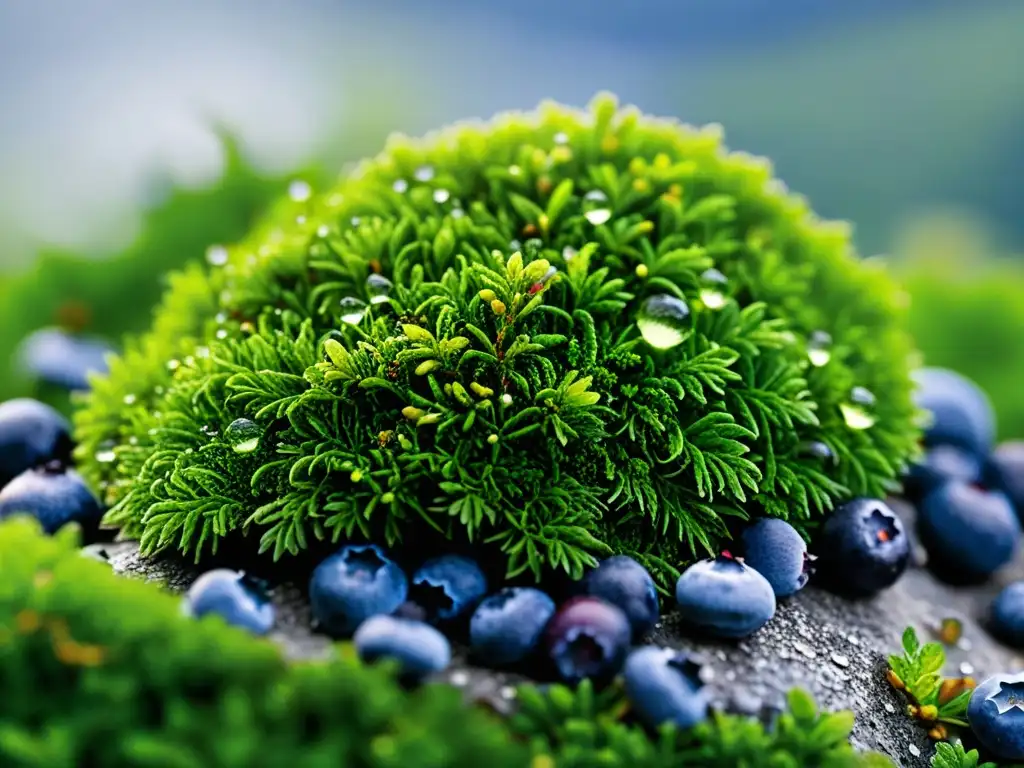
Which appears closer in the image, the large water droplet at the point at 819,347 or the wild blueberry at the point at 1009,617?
the large water droplet at the point at 819,347

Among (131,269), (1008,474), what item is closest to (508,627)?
(1008,474)

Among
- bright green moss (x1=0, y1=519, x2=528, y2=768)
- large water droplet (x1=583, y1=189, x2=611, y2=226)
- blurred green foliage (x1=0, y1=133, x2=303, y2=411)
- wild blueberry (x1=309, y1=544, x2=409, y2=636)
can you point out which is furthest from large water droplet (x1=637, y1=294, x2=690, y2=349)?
blurred green foliage (x1=0, y1=133, x2=303, y2=411)

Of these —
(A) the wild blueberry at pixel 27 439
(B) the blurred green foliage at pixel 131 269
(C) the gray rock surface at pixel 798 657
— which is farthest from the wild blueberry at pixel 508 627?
(B) the blurred green foliage at pixel 131 269

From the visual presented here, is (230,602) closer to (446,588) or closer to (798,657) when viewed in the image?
(446,588)

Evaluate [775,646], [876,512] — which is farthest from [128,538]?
[876,512]

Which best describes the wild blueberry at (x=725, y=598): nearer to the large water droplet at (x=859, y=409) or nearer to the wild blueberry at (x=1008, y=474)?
the large water droplet at (x=859, y=409)

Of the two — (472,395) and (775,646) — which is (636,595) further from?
(472,395)
